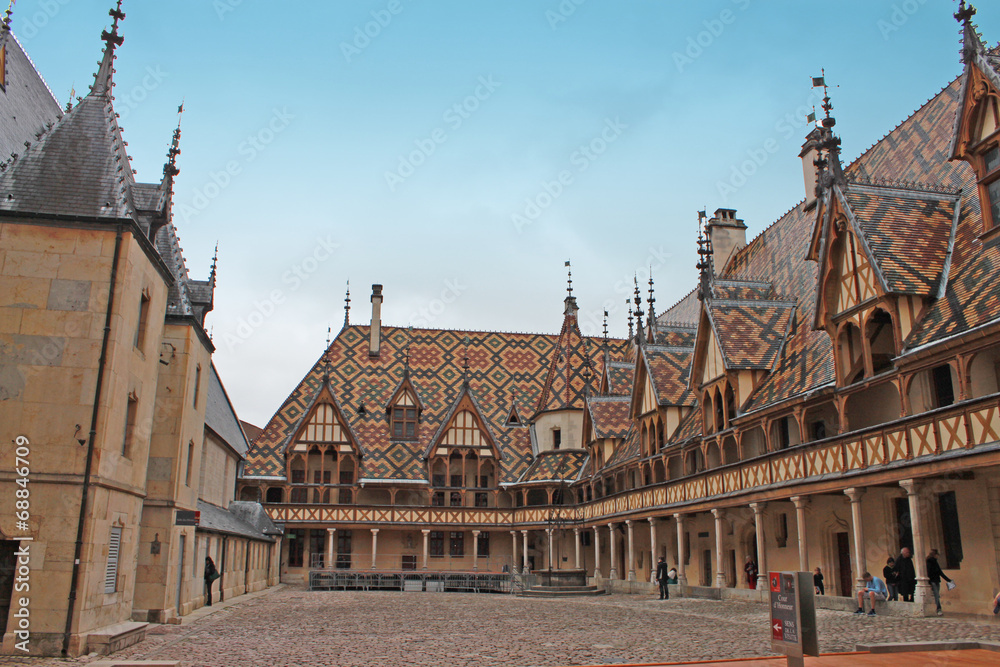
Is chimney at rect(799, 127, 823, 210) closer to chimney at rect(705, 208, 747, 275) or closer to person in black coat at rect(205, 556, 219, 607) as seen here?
chimney at rect(705, 208, 747, 275)

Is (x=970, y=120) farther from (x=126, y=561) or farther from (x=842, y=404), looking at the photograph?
(x=126, y=561)

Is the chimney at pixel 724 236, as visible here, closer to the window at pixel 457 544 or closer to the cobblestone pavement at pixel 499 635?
the window at pixel 457 544

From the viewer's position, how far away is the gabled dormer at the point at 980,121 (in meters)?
16.6

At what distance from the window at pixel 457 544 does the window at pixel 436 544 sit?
0.52 metres

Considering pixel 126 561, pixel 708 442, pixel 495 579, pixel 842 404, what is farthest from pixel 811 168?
pixel 126 561

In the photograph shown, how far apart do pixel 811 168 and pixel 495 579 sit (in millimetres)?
19920

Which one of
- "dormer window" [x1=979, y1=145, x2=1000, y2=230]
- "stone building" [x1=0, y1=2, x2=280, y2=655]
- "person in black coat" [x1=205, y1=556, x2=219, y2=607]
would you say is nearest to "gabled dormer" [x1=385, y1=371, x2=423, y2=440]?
"person in black coat" [x1=205, y1=556, x2=219, y2=607]

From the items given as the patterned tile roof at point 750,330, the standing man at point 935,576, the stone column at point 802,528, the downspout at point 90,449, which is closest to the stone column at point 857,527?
the standing man at point 935,576

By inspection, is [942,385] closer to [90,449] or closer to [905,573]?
[905,573]

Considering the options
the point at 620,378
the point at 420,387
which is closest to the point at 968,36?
the point at 620,378

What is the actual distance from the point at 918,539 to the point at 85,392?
48.0 ft

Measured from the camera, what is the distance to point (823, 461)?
1822 centimetres

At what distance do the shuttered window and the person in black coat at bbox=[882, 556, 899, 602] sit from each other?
14.2 meters

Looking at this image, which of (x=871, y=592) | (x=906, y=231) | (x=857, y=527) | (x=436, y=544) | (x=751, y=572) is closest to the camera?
(x=871, y=592)
